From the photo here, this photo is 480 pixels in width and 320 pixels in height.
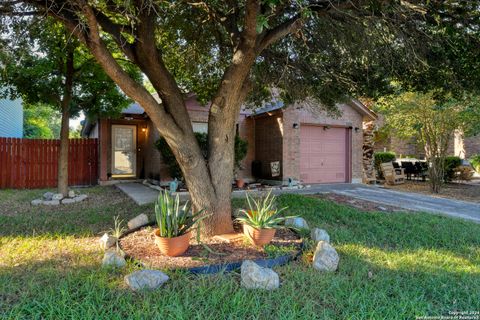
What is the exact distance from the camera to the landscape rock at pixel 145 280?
9.29 feet

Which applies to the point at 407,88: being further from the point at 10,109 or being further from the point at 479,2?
the point at 10,109

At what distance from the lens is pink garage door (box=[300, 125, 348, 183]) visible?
11.7 meters

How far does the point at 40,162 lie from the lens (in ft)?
36.4

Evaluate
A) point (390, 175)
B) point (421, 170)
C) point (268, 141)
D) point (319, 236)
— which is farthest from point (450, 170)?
point (319, 236)

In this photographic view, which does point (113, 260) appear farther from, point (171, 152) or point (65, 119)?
point (171, 152)

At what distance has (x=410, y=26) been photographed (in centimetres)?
507

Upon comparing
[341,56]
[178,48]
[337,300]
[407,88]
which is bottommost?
[337,300]

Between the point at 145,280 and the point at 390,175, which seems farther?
the point at 390,175

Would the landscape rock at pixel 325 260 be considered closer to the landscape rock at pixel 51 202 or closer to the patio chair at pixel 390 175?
the landscape rock at pixel 51 202

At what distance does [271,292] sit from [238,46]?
3.32 metres

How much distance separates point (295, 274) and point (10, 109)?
62.0 ft

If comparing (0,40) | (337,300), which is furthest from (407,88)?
(0,40)

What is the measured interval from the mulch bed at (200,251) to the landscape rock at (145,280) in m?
0.39

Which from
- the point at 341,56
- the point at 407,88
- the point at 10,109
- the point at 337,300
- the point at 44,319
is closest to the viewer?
the point at 44,319
